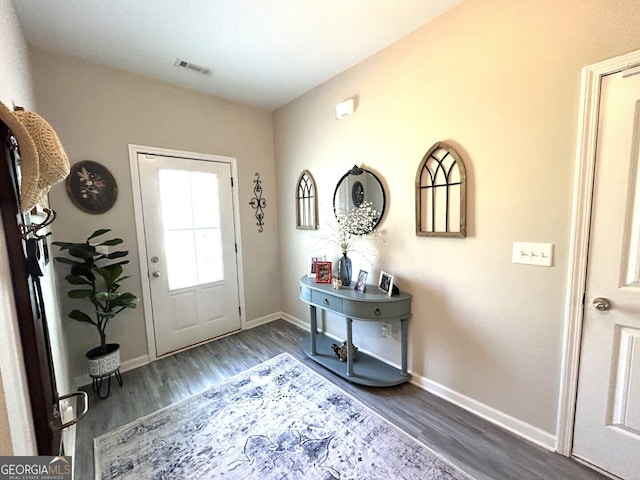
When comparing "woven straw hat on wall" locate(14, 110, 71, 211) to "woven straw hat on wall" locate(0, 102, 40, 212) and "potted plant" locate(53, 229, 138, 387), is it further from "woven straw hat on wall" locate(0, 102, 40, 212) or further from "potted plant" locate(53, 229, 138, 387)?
"potted plant" locate(53, 229, 138, 387)

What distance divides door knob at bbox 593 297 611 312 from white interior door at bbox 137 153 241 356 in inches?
119

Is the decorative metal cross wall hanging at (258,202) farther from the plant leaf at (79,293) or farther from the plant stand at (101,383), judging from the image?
the plant stand at (101,383)

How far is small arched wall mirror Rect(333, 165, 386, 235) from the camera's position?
2307 millimetres

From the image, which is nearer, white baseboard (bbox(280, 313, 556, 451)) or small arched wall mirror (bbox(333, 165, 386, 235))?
white baseboard (bbox(280, 313, 556, 451))

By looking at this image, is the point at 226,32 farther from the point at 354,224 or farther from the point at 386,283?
the point at 386,283

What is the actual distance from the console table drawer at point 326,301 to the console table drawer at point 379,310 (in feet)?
0.47

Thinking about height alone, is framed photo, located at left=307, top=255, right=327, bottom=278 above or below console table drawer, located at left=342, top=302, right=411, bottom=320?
above

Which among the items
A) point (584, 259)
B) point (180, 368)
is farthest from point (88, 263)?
point (584, 259)

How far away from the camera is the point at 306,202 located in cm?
305

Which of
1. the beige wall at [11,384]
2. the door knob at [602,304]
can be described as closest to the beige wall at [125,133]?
the beige wall at [11,384]

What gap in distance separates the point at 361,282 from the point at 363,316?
0.33m

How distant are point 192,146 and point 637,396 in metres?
3.67

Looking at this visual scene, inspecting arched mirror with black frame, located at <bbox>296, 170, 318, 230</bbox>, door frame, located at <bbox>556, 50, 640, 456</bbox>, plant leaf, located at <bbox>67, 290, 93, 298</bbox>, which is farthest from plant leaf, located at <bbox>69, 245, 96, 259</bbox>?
door frame, located at <bbox>556, 50, 640, 456</bbox>

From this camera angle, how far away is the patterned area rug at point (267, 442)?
147cm
